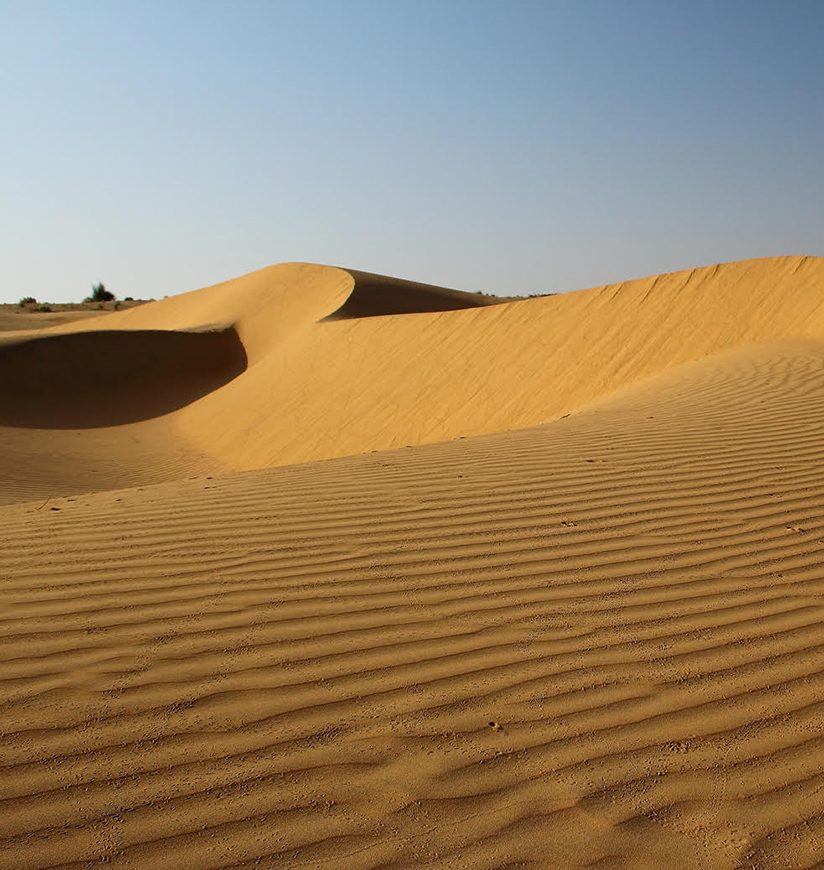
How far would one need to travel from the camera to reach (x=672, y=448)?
6254 millimetres

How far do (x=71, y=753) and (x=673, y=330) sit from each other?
45.7ft

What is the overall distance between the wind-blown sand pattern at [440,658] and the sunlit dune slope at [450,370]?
275 inches

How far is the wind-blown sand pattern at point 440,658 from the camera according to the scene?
2398 mm

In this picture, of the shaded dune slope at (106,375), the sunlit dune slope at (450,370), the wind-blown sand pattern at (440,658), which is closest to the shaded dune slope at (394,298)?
the shaded dune slope at (106,375)

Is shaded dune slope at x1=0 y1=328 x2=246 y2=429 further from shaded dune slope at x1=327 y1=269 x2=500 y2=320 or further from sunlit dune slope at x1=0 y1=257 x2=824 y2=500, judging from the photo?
shaded dune slope at x1=327 y1=269 x2=500 y2=320

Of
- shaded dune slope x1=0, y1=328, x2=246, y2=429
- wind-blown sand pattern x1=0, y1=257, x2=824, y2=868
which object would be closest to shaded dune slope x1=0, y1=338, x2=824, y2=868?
wind-blown sand pattern x1=0, y1=257, x2=824, y2=868

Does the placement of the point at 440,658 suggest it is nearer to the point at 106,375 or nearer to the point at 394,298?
the point at 106,375

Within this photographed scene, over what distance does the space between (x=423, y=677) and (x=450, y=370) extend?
46.2ft

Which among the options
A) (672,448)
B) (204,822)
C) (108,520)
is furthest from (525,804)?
(672,448)

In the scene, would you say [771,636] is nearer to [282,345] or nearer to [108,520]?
[108,520]

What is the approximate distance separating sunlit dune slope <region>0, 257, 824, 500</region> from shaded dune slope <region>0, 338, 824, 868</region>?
7.91m

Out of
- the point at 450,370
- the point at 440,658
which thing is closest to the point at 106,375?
the point at 450,370

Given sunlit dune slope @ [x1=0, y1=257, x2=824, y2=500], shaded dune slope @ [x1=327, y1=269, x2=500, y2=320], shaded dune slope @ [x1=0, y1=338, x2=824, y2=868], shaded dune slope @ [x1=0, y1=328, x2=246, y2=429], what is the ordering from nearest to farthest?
shaded dune slope @ [x1=0, y1=338, x2=824, y2=868] → sunlit dune slope @ [x1=0, y1=257, x2=824, y2=500] → shaded dune slope @ [x1=0, y1=328, x2=246, y2=429] → shaded dune slope @ [x1=327, y1=269, x2=500, y2=320]

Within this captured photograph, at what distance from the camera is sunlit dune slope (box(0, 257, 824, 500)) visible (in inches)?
571
